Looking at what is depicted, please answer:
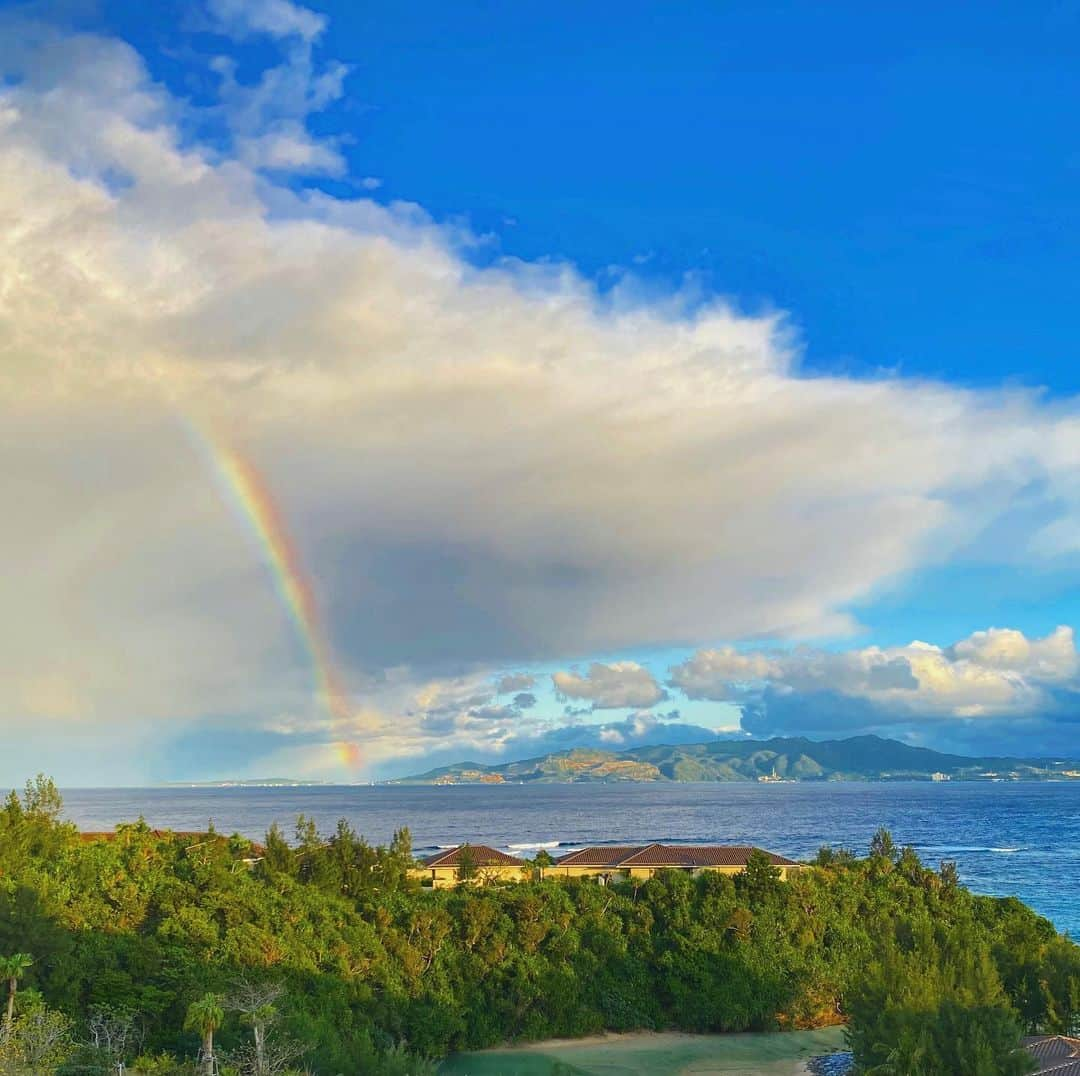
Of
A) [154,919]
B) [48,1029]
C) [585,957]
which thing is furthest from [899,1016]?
[154,919]

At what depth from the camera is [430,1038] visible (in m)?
41.0

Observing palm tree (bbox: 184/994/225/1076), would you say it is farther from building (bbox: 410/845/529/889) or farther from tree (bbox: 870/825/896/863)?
tree (bbox: 870/825/896/863)

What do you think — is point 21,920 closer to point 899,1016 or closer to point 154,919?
point 154,919

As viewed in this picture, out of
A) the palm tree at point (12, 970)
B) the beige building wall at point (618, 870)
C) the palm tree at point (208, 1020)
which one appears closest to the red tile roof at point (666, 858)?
the beige building wall at point (618, 870)

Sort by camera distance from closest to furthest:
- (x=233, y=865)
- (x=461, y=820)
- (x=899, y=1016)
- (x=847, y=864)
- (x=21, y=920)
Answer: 1. (x=899, y=1016)
2. (x=21, y=920)
3. (x=233, y=865)
4. (x=847, y=864)
5. (x=461, y=820)

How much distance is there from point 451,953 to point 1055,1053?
77.3 feet

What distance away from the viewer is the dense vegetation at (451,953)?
104 ft

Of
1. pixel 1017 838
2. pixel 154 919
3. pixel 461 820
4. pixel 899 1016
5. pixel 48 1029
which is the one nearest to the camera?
pixel 48 1029

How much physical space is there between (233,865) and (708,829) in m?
123

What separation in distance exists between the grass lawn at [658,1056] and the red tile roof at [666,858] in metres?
17.3

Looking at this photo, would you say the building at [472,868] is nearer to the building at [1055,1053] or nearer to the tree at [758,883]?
the tree at [758,883]

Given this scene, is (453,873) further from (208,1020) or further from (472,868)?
(208,1020)

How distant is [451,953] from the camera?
4444cm

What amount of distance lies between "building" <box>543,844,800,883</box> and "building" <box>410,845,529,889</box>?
107 inches
